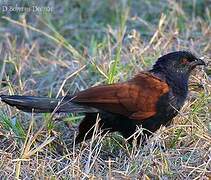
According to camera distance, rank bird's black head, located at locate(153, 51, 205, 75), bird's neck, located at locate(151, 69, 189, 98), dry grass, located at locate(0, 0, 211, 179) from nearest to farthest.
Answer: dry grass, located at locate(0, 0, 211, 179) → bird's neck, located at locate(151, 69, 189, 98) → bird's black head, located at locate(153, 51, 205, 75)

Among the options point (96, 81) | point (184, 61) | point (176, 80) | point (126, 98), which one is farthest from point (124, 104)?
point (96, 81)

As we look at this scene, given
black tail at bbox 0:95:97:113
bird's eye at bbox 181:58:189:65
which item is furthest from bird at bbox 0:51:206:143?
bird's eye at bbox 181:58:189:65

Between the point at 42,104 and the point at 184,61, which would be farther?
the point at 184,61

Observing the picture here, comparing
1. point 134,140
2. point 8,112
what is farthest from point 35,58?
point 134,140

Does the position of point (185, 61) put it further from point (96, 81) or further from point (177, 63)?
point (96, 81)

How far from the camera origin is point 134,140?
3.13 metres

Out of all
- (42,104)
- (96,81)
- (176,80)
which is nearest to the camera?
(42,104)

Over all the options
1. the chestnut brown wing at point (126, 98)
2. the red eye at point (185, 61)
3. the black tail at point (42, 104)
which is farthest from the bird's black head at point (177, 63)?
the black tail at point (42, 104)

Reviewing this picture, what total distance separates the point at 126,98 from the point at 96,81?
86 centimetres

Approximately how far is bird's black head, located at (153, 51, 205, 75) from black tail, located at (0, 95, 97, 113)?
467 mm

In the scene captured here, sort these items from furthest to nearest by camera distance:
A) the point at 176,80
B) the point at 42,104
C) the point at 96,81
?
the point at 96,81
the point at 176,80
the point at 42,104

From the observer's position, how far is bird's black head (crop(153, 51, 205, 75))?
347 centimetres

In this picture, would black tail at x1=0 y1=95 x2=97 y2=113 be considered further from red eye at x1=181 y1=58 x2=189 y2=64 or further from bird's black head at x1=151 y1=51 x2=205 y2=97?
red eye at x1=181 y1=58 x2=189 y2=64

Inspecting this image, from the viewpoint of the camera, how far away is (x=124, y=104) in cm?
326
